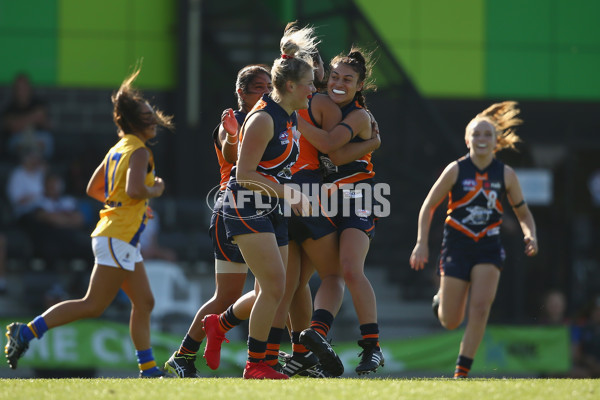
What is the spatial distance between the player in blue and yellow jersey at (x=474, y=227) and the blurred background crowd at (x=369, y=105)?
13.5ft

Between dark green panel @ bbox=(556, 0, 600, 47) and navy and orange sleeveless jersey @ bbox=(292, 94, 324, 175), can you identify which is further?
dark green panel @ bbox=(556, 0, 600, 47)

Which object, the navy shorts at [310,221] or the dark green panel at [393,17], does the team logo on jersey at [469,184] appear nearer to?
the navy shorts at [310,221]

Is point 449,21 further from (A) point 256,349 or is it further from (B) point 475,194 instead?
(A) point 256,349

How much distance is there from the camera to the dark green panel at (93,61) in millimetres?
15727

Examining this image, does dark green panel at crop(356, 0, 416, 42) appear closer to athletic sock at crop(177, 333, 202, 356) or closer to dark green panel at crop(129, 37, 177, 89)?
dark green panel at crop(129, 37, 177, 89)

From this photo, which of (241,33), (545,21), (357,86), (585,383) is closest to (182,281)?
(241,33)

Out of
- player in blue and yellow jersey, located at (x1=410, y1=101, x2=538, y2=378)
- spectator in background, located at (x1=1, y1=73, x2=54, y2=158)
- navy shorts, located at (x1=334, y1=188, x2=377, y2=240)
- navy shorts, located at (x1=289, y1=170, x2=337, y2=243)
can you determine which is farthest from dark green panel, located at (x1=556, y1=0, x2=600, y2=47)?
navy shorts, located at (x1=289, y1=170, x2=337, y2=243)

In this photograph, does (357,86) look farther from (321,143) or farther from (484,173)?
(484,173)

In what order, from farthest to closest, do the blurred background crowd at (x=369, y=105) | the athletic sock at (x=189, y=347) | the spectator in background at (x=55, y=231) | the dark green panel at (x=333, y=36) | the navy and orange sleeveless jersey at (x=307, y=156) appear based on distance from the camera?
the dark green panel at (x=333, y=36) < the blurred background crowd at (x=369, y=105) < the spectator in background at (x=55, y=231) < the athletic sock at (x=189, y=347) < the navy and orange sleeveless jersey at (x=307, y=156)

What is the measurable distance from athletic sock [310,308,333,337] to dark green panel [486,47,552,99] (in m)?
11.9

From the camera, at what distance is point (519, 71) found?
56.5 feet

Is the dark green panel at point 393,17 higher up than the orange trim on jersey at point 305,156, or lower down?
higher up

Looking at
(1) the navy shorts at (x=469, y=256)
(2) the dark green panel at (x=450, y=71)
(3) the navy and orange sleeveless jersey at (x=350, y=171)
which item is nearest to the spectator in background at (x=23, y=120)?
(2) the dark green panel at (x=450, y=71)

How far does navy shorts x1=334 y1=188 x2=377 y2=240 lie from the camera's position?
Result: 6273 millimetres
